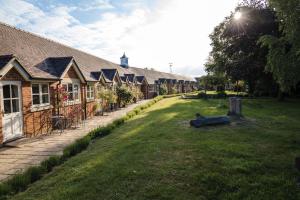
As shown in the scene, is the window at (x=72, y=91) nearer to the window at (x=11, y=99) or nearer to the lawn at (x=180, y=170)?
the window at (x=11, y=99)

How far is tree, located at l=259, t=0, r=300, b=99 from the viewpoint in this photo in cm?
938

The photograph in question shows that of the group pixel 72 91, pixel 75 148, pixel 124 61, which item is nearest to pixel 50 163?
pixel 75 148

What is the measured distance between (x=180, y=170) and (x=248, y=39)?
28602 millimetres

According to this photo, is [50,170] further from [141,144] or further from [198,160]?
[198,160]

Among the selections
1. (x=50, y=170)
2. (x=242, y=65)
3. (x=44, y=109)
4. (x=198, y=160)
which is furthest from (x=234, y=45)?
(x=50, y=170)

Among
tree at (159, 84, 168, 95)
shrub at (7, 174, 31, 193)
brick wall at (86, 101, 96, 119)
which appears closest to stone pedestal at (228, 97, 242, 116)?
brick wall at (86, 101, 96, 119)

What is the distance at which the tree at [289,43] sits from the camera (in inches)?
369

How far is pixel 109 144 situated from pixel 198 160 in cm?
406

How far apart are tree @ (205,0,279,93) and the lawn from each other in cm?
2145

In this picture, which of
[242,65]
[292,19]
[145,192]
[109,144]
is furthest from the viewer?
[242,65]

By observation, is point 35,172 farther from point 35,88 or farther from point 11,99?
point 35,88

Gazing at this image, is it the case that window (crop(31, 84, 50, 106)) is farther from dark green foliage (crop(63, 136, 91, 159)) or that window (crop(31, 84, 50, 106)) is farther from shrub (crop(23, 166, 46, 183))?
shrub (crop(23, 166, 46, 183))

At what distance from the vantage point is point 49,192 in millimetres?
5793

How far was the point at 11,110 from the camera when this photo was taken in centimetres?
1145
